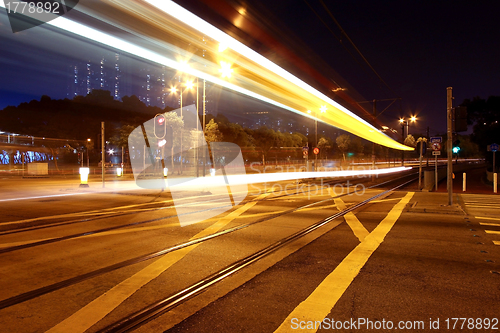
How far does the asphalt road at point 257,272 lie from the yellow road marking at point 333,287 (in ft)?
0.06

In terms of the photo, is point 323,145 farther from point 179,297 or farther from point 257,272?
point 179,297

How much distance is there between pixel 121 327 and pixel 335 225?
6.46 metres

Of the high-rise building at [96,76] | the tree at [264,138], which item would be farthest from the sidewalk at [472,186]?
the high-rise building at [96,76]

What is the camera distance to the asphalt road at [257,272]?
374 centimetres

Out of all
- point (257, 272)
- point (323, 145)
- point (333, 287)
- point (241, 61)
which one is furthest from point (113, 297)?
point (323, 145)

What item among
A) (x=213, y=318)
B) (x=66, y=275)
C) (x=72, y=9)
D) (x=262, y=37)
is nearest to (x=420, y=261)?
(x=213, y=318)

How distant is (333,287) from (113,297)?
2.87 m

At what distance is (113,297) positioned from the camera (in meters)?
4.23

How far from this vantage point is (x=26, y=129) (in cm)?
6019

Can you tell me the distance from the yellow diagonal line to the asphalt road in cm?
2

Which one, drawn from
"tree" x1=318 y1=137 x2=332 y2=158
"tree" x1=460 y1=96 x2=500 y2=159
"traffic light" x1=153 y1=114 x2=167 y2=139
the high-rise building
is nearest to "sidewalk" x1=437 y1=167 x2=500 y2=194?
"tree" x1=460 y1=96 x2=500 y2=159

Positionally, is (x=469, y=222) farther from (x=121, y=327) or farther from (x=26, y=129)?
(x=26, y=129)

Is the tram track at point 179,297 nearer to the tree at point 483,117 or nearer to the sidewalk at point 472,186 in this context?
the sidewalk at point 472,186

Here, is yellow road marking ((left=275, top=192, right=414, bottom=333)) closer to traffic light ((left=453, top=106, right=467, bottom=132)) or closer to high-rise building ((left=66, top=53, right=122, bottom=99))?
traffic light ((left=453, top=106, right=467, bottom=132))
